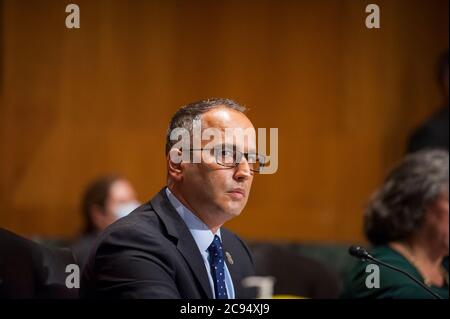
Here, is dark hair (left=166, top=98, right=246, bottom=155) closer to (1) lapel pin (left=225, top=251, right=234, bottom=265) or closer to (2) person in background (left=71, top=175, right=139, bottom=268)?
(1) lapel pin (left=225, top=251, right=234, bottom=265)

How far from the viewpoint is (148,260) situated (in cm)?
198

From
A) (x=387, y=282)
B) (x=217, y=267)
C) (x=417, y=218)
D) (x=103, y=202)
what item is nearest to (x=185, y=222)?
(x=217, y=267)

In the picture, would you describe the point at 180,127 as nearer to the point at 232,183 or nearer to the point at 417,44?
the point at 232,183

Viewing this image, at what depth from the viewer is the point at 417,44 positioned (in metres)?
3.78

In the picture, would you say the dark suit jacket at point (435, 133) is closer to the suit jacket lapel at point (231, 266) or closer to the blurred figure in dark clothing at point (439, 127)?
the blurred figure in dark clothing at point (439, 127)

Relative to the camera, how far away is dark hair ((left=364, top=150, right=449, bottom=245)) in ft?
10.1

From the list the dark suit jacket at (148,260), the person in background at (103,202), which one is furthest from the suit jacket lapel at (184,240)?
the person in background at (103,202)

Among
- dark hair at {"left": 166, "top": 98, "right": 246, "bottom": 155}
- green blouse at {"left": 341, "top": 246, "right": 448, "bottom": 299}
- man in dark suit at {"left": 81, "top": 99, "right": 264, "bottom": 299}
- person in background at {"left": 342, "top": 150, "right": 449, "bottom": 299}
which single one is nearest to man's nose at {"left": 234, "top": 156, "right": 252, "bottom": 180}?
man in dark suit at {"left": 81, "top": 99, "right": 264, "bottom": 299}

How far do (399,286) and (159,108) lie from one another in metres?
0.90

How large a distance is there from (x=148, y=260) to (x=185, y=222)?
0.16 m

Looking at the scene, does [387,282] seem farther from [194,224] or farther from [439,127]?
[439,127]

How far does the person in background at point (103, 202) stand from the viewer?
4.52m
